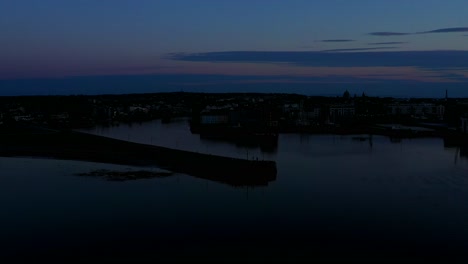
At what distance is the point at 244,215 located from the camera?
4.77 m

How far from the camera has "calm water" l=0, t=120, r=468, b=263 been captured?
3783 mm

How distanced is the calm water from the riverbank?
322 mm

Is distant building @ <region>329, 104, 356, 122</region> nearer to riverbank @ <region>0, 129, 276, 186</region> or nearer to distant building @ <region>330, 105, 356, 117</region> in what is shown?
distant building @ <region>330, 105, 356, 117</region>

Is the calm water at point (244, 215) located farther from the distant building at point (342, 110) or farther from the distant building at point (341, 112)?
the distant building at point (342, 110)

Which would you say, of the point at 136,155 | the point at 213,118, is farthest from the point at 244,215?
the point at 213,118

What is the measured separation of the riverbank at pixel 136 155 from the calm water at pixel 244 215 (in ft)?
1.06

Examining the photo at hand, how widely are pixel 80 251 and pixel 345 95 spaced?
84.3 ft

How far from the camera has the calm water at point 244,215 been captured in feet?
12.4

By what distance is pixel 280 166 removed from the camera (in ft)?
25.5

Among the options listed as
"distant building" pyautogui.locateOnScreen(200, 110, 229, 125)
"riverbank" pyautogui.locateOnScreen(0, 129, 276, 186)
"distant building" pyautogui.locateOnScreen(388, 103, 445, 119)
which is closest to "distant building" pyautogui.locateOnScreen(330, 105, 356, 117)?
"distant building" pyautogui.locateOnScreen(388, 103, 445, 119)

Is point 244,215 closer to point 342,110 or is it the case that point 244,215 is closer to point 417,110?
point 342,110

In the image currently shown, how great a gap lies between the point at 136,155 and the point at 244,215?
4.31 meters

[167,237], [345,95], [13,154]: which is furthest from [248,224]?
[345,95]

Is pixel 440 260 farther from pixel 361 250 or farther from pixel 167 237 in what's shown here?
pixel 167 237
